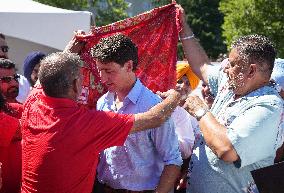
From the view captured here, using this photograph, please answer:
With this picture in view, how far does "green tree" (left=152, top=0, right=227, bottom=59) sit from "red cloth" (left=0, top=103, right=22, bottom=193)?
92.6ft

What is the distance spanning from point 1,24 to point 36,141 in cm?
472

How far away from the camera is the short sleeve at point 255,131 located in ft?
8.10

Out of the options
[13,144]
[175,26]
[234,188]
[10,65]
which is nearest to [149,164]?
[234,188]

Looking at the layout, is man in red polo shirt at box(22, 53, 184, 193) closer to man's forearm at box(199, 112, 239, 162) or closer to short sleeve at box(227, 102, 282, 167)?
man's forearm at box(199, 112, 239, 162)

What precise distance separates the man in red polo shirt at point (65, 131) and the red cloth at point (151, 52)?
95 cm

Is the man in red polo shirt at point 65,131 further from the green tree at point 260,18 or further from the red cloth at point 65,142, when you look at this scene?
the green tree at point 260,18

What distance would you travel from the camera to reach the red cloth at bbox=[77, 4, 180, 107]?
11.6 feet

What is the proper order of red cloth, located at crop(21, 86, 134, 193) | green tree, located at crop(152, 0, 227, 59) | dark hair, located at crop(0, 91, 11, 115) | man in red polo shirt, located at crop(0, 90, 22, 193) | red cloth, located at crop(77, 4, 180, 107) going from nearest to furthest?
red cloth, located at crop(21, 86, 134, 193) < man in red polo shirt, located at crop(0, 90, 22, 193) < dark hair, located at crop(0, 91, 11, 115) < red cloth, located at crop(77, 4, 180, 107) < green tree, located at crop(152, 0, 227, 59)

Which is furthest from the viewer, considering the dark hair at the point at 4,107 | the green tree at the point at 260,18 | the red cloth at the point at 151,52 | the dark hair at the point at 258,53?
the green tree at the point at 260,18

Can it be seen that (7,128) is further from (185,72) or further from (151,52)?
(185,72)

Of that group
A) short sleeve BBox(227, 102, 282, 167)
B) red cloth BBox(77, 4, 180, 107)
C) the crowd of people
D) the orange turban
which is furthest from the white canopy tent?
short sleeve BBox(227, 102, 282, 167)

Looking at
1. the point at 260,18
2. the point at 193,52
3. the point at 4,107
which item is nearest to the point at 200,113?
the point at 193,52

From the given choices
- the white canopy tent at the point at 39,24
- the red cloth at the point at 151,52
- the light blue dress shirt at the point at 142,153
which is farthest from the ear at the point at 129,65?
the white canopy tent at the point at 39,24

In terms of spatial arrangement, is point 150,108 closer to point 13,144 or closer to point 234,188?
point 234,188
